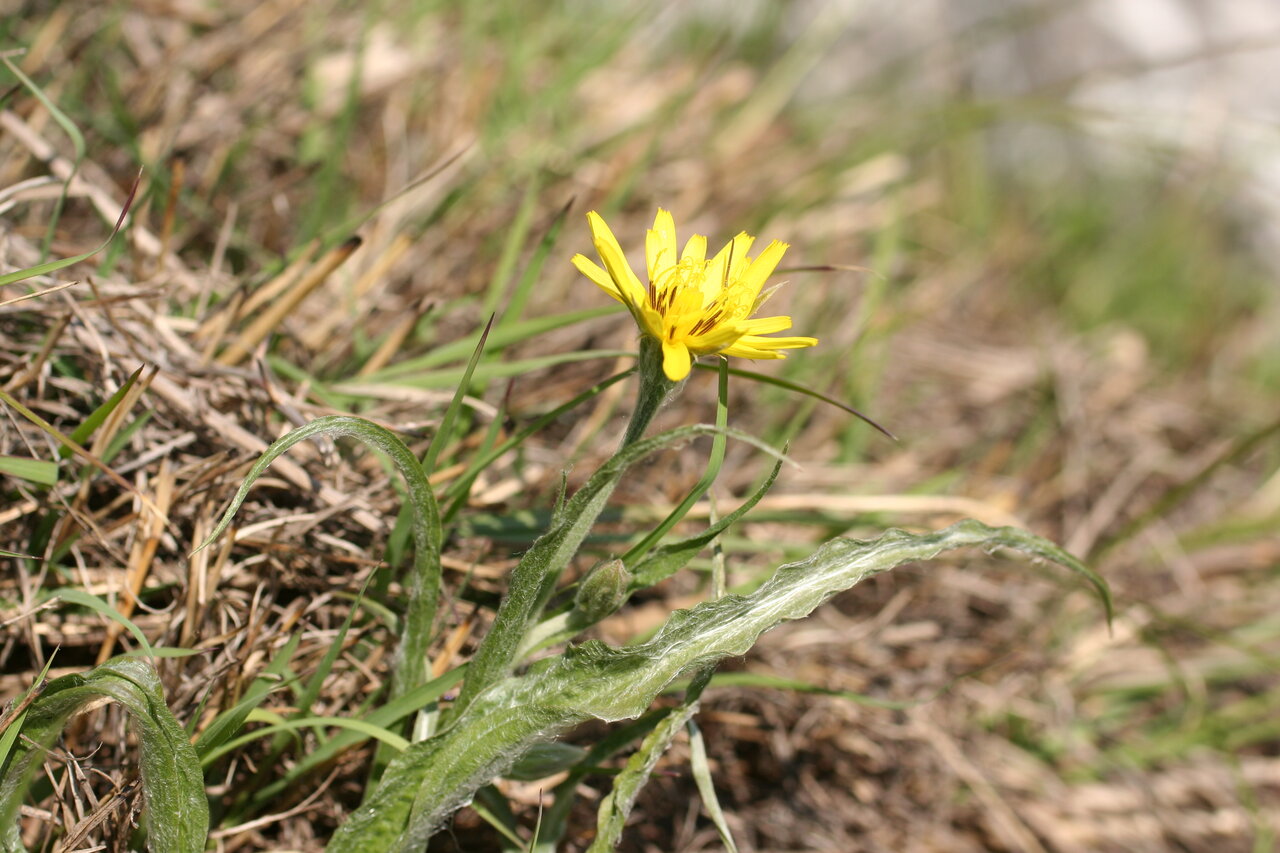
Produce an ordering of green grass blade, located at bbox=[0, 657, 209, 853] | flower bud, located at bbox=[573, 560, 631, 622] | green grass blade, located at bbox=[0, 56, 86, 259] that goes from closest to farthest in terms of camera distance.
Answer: green grass blade, located at bbox=[0, 657, 209, 853]
flower bud, located at bbox=[573, 560, 631, 622]
green grass blade, located at bbox=[0, 56, 86, 259]

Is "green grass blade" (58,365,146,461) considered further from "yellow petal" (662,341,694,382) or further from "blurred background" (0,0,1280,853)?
→ "yellow petal" (662,341,694,382)

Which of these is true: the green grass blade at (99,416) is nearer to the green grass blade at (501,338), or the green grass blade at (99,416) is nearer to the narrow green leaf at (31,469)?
the narrow green leaf at (31,469)

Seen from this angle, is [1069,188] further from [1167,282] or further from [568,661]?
[568,661]

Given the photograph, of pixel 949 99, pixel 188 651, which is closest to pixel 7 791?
pixel 188 651

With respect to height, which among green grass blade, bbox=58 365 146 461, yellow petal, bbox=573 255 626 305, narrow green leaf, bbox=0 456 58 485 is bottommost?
narrow green leaf, bbox=0 456 58 485

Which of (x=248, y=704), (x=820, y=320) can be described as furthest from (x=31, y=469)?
(x=820, y=320)

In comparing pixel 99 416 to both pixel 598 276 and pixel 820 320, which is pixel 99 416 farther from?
pixel 820 320

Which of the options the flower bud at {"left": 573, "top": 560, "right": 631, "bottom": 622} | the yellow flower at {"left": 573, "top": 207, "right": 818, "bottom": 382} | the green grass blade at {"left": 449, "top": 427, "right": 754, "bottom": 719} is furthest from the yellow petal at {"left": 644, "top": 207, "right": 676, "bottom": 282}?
the flower bud at {"left": 573, "top": 560, "right": 631, "bottom": 622}
